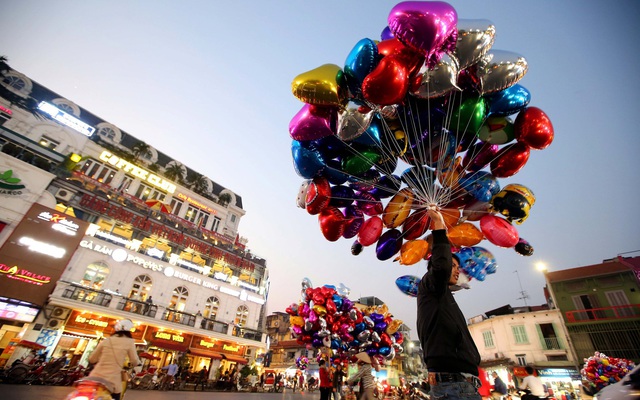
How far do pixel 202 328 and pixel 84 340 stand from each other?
695cm

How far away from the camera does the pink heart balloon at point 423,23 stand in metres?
3.09

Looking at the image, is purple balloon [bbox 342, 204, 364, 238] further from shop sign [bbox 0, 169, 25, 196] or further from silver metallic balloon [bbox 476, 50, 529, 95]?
shop sign [bbox 0, 169, 25, 196]

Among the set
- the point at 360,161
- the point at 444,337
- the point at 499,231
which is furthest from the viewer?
the point at 360,161

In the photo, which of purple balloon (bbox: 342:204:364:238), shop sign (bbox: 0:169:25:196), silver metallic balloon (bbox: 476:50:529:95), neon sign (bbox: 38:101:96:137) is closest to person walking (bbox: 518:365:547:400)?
purple balloon (bbox: 342:204:364:238)

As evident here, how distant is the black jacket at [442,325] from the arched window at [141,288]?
72.9ft

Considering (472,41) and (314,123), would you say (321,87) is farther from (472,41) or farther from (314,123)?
(472,41)

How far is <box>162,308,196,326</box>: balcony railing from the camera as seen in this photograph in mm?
19531

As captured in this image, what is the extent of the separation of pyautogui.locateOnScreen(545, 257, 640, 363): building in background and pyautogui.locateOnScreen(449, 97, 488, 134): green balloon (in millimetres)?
22060

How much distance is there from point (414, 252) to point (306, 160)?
2.38m

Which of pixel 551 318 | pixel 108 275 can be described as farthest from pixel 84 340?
pixel 551 318

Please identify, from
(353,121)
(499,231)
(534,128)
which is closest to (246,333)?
(499,231)

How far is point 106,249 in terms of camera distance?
60.5 feet

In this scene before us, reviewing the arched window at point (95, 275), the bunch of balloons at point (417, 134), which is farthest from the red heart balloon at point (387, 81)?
the arched window at point (95, 275)

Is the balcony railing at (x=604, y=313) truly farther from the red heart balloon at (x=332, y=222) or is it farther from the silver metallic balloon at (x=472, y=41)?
the silver metallic balloon at (x=472, y=41)
